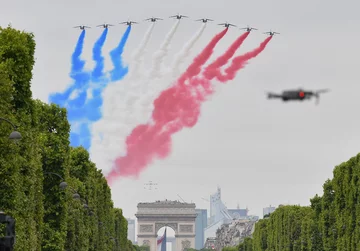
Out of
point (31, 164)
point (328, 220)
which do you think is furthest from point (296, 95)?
point (328, 220)

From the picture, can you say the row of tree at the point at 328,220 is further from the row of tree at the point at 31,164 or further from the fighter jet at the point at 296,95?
the fighter jet at the point at 296,95

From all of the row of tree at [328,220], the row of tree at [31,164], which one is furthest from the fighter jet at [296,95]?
the row of tree at [328,220]

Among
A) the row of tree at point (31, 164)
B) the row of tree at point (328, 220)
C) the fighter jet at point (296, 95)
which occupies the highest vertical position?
the row of tree at point (328, 220)

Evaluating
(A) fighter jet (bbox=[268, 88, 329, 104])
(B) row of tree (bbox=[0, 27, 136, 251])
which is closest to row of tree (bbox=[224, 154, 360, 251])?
(B) row of tree (bbox=[0, 27, 136, 251])

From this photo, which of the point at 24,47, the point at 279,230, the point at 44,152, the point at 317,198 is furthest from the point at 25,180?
the point at 279,230

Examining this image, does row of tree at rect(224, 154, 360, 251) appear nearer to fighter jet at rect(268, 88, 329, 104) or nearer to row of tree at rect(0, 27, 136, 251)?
row of tree at rect(0, 27, 136, 251)

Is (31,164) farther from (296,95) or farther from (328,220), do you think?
(328,220)

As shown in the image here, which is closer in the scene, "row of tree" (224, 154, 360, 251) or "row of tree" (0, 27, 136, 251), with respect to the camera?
"row of tree" (0, 27, 136, 251)
